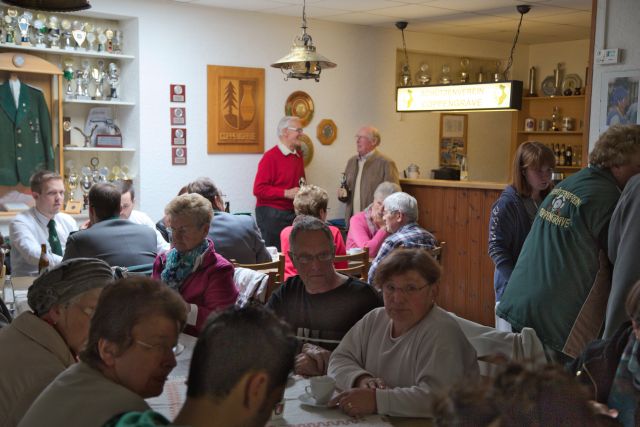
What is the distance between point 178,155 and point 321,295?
422cm

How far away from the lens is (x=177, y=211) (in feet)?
10.4

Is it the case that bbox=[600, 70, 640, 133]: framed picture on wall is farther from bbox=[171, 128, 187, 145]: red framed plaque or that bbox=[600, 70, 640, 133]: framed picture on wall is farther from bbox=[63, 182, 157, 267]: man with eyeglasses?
bbox=[171, 128, 187, 145]: red framed plaque

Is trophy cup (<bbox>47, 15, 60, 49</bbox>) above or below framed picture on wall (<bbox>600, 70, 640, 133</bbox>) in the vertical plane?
above

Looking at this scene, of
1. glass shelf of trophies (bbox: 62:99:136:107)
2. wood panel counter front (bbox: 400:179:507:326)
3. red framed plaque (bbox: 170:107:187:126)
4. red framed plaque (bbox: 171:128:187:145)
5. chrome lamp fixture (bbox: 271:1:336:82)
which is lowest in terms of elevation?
wood panel counter front (bbox: 400:179:507:326)

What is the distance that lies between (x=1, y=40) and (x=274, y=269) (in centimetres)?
327

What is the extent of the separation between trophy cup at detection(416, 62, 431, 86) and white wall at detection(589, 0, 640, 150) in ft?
11.8

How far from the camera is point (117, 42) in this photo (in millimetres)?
6445

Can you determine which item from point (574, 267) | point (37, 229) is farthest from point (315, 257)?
point (37, 229)

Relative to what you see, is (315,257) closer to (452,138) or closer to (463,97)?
(463,97)

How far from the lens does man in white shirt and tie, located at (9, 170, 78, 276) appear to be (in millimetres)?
4305

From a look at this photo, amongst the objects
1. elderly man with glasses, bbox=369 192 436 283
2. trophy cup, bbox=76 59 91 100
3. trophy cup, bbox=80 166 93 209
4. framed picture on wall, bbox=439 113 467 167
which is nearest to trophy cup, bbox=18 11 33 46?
trophy cup, bbox=76 59 91 100

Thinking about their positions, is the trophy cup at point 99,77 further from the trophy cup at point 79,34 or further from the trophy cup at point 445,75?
the trophy cup at point 445,75

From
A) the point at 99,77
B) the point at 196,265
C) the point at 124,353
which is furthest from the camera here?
the point at 99,77

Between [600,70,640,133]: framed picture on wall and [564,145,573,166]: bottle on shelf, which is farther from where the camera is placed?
[564,145,573,166]: bottle on shelf
